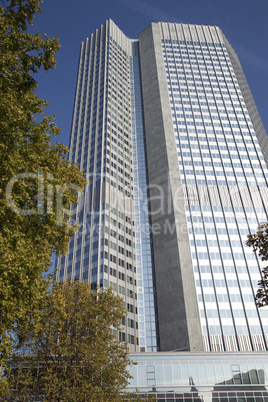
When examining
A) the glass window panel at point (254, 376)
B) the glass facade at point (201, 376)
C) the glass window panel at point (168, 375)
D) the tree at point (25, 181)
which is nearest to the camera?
the tree at point (25, 181)

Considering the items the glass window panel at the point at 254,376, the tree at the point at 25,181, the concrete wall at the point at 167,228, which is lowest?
the glass window panel at the point at 254,376

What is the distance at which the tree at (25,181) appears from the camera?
1226 centimetres

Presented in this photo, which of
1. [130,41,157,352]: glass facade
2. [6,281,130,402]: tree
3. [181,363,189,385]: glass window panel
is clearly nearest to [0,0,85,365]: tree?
[6,281,130,402]: tree

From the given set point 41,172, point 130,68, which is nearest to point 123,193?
point 130,68

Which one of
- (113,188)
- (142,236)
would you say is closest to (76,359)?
(113,188)

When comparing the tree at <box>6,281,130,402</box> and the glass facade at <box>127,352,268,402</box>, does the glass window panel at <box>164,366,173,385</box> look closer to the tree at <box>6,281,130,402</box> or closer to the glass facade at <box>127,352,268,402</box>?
the glass facade at <box>127,352,268,402</box>

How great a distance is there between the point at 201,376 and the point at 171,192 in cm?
4495

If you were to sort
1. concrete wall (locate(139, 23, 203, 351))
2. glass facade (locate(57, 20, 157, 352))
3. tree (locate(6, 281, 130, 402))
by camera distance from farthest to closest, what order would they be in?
1. glass facade (locate(57, 20, 157, 352))
2. concrete wall (locate(139, 23, 203, 351))
3. tree (locate(6, 281, 130, 402))

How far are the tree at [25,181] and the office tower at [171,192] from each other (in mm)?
49544

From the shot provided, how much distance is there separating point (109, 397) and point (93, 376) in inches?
67.0

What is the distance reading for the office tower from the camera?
6469cm

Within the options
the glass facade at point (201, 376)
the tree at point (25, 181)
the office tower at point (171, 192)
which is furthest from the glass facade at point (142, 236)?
the tree at point (25, 181)

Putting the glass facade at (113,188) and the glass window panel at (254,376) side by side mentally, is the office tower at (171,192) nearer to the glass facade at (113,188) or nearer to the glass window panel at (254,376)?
the glass facade at (113,188)

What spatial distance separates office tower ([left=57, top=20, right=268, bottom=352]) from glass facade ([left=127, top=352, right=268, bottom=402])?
17377 mm
